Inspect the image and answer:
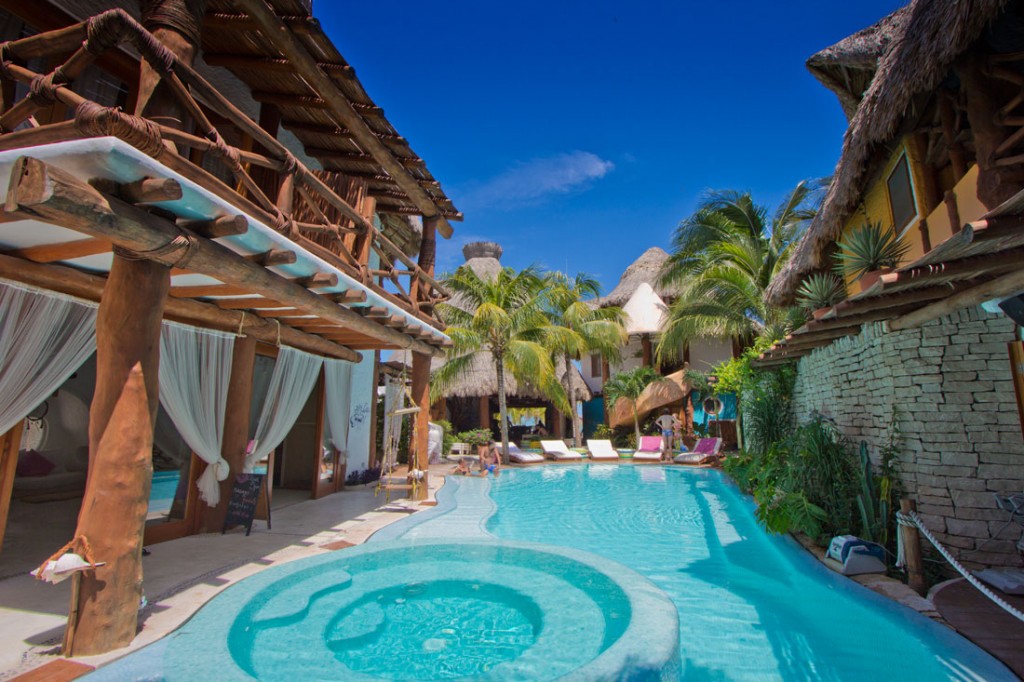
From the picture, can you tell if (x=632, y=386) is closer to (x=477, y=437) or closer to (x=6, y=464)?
(x=477, y=437)

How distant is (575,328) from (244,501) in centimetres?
1387

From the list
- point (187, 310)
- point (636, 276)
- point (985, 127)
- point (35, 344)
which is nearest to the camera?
point (35, 344)

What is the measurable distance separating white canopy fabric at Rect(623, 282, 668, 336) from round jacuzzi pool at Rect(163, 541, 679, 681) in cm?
1605

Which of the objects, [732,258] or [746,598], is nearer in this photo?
[746,598]

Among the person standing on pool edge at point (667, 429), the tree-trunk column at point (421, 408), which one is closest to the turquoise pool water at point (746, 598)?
the tree-trunk column at point (421, 408)

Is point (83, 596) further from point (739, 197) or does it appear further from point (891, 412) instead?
point (739, 197)

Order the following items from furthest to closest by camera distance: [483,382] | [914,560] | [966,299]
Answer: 1. [483,382]
2. [914,560]
3. [966,299]

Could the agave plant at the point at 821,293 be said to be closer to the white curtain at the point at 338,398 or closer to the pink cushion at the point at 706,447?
the white curtain at the point at 338,398

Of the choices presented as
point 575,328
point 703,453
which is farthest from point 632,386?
point 703,453

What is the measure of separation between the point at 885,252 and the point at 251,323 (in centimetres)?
734

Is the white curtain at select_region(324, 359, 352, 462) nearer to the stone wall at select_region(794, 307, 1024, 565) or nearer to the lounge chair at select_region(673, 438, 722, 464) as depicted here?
the stone wall at select_region(794, 307, 1024, 565)

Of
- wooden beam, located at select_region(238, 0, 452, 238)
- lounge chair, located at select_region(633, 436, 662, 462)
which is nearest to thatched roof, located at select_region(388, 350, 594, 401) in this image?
lounge chair, located at select_region(633, 436, 662, 462)

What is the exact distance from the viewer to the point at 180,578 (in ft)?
14.0

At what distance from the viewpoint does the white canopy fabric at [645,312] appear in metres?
20.9
